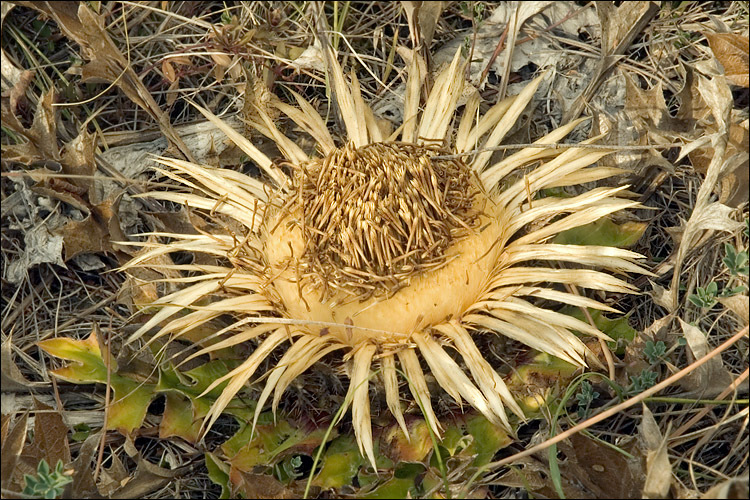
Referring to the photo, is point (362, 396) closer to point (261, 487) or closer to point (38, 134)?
point (261, 487)

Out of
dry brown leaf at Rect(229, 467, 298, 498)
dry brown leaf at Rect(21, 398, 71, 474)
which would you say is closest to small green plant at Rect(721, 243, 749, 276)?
dry brown leaf at Rect(229, 467, 298, 498)

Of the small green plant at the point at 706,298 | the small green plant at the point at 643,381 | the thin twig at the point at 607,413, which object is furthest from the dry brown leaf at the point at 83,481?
the small green plant at the point at 706,298

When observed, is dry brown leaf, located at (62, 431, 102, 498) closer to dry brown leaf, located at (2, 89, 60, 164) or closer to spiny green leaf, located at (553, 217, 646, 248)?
dry brown leaf, located at (2, 89, 60, 164)

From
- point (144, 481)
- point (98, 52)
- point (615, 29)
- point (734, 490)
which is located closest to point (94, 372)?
point (144, 481)

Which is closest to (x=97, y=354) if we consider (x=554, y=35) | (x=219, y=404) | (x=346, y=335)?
(x=219, y=404)

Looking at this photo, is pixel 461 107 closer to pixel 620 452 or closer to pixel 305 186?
pixel 305 186
